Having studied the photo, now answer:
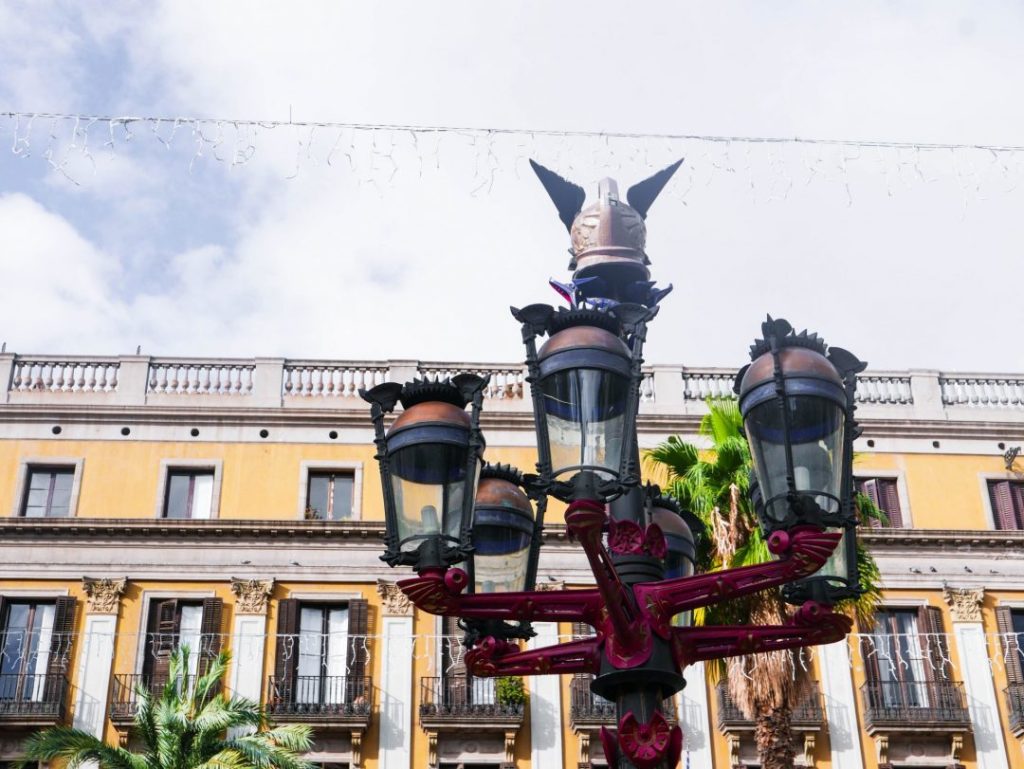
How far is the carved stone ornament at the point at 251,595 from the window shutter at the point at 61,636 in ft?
10.9

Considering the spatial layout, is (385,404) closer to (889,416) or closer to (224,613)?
(224,613)

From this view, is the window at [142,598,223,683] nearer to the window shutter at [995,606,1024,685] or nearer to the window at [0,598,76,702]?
the window at [0,598,76,702]

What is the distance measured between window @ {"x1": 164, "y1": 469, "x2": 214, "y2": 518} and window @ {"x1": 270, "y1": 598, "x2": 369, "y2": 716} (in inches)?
115

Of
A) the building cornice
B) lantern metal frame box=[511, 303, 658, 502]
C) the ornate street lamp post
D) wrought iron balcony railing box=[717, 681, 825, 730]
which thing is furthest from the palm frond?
lantern metal frame box=[511, 303, 658, 502]

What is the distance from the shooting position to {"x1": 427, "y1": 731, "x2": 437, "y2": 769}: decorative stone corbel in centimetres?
3012

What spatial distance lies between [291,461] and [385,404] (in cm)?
2558

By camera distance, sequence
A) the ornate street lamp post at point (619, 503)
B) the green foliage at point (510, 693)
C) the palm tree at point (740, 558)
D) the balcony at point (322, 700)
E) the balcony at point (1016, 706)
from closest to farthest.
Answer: the ornate street lamp post at point (619, 503) → the palm tree at point (740, 558) → the balcony at point (322, 700) → the green foliage at point (510, 693) → the balcony at point (1016, 706)

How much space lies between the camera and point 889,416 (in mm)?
34625

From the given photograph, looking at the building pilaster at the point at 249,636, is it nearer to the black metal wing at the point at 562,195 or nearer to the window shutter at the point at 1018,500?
the window shutter at the point at 1018,500

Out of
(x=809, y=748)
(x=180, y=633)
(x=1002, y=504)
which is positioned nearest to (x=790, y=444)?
(x=809, y=748)

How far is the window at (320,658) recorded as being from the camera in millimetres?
30469

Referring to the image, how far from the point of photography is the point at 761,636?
7785mm

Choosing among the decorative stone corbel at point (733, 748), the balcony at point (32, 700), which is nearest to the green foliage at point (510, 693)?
the decorative stone corbel at point (733, 748)

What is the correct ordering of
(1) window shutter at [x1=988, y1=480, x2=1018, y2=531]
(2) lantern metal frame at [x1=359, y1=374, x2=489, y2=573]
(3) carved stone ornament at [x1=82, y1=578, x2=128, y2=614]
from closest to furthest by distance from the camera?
(2) lantern metal frame at [x1=359, y1=374, x2=489, y2=573], (3) carved stone ornament at [x1=82, y1=578, x2=128, y2=614], (1) window shutter at [x1=988, y1=480, x2=1018, y2=531]
